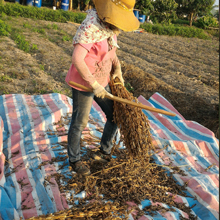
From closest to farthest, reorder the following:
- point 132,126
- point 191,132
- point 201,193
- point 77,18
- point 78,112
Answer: point 78,112 → point 132,126 → point 201,193 → point 191,132 → point 77,18

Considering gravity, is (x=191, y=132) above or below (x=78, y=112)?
below

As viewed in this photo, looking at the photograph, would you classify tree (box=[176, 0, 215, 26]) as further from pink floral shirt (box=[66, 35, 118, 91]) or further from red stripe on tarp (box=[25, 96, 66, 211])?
pink floral shirt (box=[66, 35, 118, 91])

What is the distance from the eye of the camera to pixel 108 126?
92.3 inches

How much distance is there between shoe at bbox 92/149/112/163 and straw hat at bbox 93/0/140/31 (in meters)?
1.20

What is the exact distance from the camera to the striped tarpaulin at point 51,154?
2.02 metres

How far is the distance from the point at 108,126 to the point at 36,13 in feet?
39.8

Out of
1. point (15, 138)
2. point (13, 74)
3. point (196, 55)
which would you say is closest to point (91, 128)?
point (15, 138)

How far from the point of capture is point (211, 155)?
9.99 ft

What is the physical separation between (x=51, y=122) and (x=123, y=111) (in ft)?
4.18

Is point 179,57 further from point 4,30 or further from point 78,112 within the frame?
point 78,112

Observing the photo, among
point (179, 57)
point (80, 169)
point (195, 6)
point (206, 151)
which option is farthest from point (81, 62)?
point (195, 6)

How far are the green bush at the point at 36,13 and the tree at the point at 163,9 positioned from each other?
7.96 m

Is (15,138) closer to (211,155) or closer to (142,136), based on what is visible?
(142,136)

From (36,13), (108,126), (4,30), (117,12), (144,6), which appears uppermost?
(144,6)
